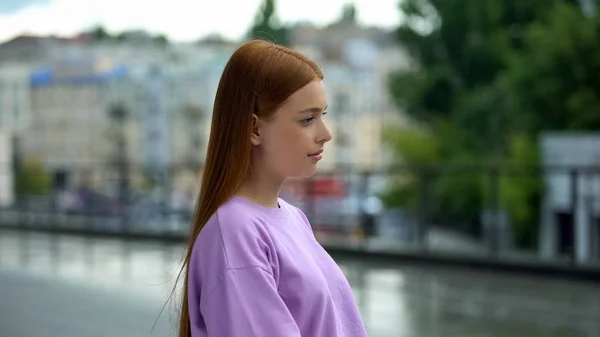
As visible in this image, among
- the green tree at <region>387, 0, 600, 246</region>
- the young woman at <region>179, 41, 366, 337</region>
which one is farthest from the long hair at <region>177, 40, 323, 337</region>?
the green tree at <region>387, 0, 600, 246</region>

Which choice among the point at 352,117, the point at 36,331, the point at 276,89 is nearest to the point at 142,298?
the point at 36,331

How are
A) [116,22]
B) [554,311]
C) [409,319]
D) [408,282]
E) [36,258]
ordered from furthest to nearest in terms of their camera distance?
[116,22], [36,258], [408,282], [554,311], [409,319]

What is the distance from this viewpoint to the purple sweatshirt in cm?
87

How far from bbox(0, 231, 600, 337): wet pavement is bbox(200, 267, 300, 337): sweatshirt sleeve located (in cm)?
316

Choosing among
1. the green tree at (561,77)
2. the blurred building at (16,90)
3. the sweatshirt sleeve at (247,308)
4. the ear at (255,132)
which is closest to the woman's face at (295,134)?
the ear at (255,132)

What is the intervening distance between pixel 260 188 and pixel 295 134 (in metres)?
0.06

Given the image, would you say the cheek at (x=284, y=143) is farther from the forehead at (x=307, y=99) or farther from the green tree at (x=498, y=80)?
the green tree at (x=498, y=80)

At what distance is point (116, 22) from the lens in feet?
81.1

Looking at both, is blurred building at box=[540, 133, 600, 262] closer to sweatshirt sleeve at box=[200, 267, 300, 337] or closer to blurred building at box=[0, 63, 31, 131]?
sweatshirt sleeve at box=[200, 267, 300, 337]

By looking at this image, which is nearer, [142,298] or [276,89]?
[276,89]

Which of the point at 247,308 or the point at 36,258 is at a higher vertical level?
the point at 247,308

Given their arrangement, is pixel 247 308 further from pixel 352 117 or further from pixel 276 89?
pixel 352 117

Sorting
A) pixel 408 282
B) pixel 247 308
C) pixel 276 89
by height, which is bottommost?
pixel 408 282

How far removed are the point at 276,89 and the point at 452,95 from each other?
3648 centimetres
